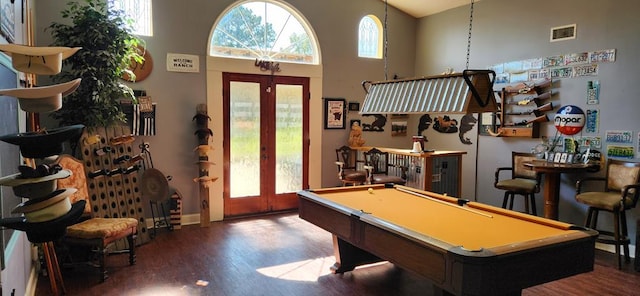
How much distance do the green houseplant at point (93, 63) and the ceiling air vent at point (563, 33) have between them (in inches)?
204

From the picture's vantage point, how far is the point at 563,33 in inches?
208

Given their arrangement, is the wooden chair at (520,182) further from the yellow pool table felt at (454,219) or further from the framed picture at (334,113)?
the framed picture at (334,113)

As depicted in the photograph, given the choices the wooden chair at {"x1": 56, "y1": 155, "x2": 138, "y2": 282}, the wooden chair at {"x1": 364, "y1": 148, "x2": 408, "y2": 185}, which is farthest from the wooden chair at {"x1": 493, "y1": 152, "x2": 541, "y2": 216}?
the wooden chair at {"x1": 56, "y1": 155, "x2": 138, "y2": 282}

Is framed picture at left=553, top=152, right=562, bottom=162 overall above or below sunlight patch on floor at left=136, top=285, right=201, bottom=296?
above

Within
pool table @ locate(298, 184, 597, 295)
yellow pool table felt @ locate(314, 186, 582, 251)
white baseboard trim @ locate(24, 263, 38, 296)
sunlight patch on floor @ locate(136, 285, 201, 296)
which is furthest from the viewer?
sunlight patch on floor @ locate(136, 285, 201, 296)

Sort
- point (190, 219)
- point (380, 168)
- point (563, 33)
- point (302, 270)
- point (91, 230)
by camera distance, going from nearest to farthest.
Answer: point (91, 230), point (302, 270), point (563, 33), point (190, 219), point (380, 168)

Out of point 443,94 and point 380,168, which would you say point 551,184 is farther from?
point 443,94

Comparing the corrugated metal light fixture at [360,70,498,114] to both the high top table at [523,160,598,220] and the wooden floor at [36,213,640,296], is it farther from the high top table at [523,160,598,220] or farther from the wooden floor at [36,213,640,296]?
the high top table at [523,160,598,220]

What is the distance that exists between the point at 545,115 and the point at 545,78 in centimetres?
48

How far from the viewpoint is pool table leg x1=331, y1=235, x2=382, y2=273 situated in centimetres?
398

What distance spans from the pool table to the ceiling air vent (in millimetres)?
3076

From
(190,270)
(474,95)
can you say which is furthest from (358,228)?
(190,270)

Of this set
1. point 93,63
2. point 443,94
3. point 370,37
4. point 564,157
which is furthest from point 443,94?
point 370,37

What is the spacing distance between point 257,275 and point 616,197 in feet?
12.6
